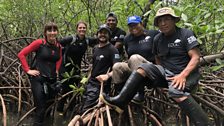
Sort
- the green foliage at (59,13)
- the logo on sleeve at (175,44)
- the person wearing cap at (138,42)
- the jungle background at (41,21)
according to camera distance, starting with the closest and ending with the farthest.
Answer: the logo on sleeve at (175,44)
the person wearing cap at (138,42)
the jungle background at (41,21)
the green foliage at (59,13)

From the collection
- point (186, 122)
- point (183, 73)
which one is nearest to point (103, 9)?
point (186, 122)

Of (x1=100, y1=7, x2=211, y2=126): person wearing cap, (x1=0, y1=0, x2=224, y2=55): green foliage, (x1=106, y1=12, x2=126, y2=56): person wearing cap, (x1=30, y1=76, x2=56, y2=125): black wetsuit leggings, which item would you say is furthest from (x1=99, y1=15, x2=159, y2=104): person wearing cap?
(x1=0, y1=0, x2=224, y2=55): green foliage

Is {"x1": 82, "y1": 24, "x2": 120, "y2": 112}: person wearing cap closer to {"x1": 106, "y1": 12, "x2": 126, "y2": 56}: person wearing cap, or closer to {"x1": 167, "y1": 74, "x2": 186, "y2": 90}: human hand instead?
{"x1": 106, "y1": 12, "x2": 126, "y2": 56}: person wearing cap

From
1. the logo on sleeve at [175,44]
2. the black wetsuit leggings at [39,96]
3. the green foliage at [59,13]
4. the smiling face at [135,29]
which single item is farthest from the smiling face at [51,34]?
the green foliage at [59,13]

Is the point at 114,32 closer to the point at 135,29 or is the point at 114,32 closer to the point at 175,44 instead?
the point at 135,29

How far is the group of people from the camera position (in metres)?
2.90

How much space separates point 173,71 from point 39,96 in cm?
182

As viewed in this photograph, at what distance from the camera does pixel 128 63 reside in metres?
3.47

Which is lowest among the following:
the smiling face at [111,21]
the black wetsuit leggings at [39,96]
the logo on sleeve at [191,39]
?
the black wetsuit leggings at [39,96]

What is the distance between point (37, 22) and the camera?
6.94 metres

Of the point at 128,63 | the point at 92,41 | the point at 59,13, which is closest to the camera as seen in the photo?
the point at 128,63

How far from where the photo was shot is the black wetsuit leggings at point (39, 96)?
13.1 ft

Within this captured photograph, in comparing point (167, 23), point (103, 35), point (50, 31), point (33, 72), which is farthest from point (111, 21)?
point (167, 23)

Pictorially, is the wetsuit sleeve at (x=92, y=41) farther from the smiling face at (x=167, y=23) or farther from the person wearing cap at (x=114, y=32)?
the smiling face at (x=167, y=23)
